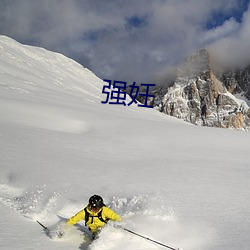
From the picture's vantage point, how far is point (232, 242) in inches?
197

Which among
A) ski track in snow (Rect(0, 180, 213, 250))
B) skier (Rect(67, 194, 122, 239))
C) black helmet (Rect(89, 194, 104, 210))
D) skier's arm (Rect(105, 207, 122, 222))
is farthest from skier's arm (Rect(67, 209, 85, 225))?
skier's arm (Rect(105, 207, 122, 222))

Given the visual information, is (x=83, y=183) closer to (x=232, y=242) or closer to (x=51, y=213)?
(x=51, y=213)

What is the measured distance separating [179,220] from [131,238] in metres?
1.11

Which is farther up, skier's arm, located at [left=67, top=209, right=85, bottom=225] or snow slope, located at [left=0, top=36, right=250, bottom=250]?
snow slope, located at [left=0, top=36, right=250, bottom=250]

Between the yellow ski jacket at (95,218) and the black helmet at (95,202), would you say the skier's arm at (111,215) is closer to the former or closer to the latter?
the yellow ski jacket at (95,218)

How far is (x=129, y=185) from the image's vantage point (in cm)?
809

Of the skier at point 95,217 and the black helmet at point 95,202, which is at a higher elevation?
the black helmet at point 95,202

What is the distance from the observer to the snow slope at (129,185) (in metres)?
5.48

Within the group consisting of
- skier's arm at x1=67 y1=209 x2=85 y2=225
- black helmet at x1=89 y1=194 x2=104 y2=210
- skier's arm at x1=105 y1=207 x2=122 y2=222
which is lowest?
skier's arm at x1=67 y1=209 x2=85 y2=225

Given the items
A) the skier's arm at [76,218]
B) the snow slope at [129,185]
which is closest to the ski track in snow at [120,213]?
the snow slope at [129,185]

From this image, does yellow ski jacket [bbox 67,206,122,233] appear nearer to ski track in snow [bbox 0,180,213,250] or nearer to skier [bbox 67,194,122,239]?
skier [bbox 67,194,122,239]

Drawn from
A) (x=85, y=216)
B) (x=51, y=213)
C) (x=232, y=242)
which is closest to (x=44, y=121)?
(x=51, y=213)

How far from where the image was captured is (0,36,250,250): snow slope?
5.48 meters

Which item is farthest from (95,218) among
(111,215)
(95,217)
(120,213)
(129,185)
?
(129,185)
